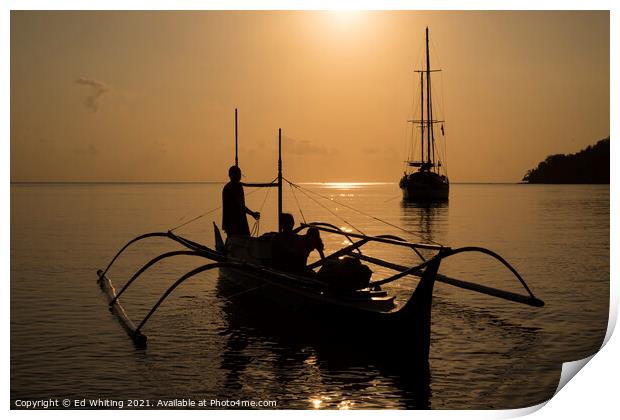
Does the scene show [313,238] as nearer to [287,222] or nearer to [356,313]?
[287,222]

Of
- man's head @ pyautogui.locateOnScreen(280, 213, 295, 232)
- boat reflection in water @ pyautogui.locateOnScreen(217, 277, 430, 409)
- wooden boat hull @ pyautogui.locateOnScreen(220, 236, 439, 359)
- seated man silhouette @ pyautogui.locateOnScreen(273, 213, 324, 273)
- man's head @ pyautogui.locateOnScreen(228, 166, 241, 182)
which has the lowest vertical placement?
boat reflection in water @ pyautogui.locateOnScreen(217, 277, 430, 409)

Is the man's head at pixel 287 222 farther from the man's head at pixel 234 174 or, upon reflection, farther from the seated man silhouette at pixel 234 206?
the man's head at pixel 234 174

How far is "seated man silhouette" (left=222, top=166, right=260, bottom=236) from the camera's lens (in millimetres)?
18234

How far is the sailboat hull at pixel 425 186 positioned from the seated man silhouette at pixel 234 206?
50018 mm

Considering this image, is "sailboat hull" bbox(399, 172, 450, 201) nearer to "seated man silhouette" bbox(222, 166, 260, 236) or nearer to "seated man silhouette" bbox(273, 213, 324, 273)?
"seated man silhouette" bbox(222, 166, 260, 236)

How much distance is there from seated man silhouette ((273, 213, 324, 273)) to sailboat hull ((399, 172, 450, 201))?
53336mm

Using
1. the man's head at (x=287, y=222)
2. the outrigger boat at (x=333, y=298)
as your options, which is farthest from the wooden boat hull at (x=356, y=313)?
the man's head at (x=287, y=222)

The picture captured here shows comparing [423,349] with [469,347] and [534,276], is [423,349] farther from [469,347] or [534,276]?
[534,276]

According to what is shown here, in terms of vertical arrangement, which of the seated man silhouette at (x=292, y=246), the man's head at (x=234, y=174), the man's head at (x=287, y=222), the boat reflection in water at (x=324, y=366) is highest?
the man's head at (x=234, y=174)

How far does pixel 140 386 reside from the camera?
10.7 metres

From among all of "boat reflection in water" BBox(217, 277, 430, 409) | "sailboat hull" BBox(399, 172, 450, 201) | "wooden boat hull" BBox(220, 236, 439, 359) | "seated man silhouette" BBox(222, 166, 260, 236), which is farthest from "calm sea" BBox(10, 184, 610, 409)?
"sailboat hull" BBox(399, 172, 450, 201)

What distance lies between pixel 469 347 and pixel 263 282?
15.7 feet

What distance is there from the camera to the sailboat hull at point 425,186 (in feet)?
222

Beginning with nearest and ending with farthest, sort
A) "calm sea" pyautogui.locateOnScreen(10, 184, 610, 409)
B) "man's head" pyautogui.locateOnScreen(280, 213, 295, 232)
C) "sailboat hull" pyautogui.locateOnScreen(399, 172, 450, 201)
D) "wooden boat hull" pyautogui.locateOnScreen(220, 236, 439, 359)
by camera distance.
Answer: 1. "calm sea" pyautogui.locateOnScreen(10, 184, 610, 409)
2. "wooden boat hull" pyautogui.locateOnScreen(220, 236, 439, 359)
3. "man's head" pyautogui.locateOnScreen(280, 213, 295, 232)
4. "sailboat hull" pyautogui.locateOnScreen(399, 172, 450, 201)
